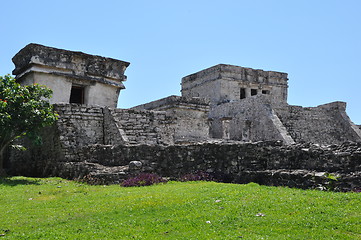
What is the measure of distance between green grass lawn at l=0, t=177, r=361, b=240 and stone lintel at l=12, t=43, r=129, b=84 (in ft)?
30.2

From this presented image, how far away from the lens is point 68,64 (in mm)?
17438

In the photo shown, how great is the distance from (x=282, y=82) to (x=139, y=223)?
28.5 meters

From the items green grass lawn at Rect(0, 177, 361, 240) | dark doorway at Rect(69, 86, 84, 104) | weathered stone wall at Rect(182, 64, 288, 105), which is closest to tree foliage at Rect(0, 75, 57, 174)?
green grass lawn at Rect(0, 177, 361, 240)

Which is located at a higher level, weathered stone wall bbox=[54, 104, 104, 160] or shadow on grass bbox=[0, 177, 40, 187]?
weathered stone wall bbox=[54, 104, 104, 160]

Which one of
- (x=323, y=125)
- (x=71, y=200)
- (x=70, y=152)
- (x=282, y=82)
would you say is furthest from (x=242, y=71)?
(x=71, y=200)

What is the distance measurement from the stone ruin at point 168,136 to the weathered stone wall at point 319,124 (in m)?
0.06

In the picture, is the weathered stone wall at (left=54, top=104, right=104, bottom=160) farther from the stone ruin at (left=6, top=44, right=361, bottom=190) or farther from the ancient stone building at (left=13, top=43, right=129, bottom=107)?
the ancient stone building at (left=13, top=43, right=129, bottom=107)

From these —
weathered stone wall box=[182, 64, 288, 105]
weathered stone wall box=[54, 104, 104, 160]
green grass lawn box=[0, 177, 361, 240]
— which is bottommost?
green grass lawn box=[0, 177, 361, 240]

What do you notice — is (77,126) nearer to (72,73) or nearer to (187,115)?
(72,73)

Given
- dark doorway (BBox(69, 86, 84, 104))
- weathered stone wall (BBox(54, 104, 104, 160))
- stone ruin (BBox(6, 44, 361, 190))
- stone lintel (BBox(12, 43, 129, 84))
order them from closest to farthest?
stone ruin (BBox(6, 44, 361, 190)) < weathered stone wall (BBox(54, 104, 104, 160)) < stone lintel (BBox(12, 43, 129, 84)) < dark doorway (BBox(69, 86, 84, 104))

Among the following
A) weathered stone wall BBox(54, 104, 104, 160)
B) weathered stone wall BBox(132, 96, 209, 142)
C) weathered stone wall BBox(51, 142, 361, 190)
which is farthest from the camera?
weathered stone wall BBox(132, 96, 209, 142)

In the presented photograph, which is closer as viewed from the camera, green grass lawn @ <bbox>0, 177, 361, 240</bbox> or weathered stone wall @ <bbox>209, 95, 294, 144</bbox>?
green grass lawn @ <bbox>0, 177, 361, 240</bbox>

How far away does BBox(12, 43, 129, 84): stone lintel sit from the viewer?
1673cm

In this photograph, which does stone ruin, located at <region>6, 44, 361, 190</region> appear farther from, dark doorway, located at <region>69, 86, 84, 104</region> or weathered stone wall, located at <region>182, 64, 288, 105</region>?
weathered stone wall, located at <region>182, 64, 288, 105</region>
